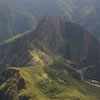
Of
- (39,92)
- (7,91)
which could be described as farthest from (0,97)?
(39,92)

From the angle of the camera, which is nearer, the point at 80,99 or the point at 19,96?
the point at 19,96

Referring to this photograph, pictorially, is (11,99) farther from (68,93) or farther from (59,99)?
(68,93)

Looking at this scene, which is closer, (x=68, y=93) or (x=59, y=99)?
(x=59, y=99)

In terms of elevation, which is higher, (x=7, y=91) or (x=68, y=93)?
(x=7, y=91)

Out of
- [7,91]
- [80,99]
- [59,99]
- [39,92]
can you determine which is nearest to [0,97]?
[7,91]

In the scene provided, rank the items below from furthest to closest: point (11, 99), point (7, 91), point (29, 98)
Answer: point (7, 91)
point (11, 99)
point (29, 98)

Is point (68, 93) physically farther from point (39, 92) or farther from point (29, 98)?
point (29, 98)

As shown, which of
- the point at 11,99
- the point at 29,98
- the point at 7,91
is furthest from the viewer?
the point at 7,91

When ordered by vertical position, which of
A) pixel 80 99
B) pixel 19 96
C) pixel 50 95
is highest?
pixel 19 96

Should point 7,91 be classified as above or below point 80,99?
above
